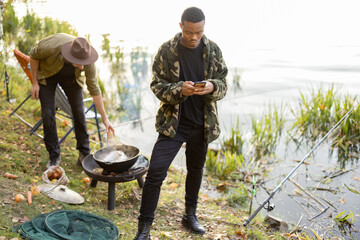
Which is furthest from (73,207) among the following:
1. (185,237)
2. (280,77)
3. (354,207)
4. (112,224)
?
(280,77)

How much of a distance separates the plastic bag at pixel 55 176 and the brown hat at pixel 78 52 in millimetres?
1281

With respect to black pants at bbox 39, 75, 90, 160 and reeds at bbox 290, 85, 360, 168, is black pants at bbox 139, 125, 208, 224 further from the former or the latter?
reeds at bbox 290, 85, 360, 168

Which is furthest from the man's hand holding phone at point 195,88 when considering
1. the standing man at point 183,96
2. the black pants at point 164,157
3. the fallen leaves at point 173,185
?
the fallen leaves at point 173,185

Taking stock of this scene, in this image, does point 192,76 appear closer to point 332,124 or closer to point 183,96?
point 183,96

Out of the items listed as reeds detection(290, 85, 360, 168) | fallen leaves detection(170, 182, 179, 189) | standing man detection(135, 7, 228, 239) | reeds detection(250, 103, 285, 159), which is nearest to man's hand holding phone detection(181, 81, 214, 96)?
standing man detection(135, 7, 228, 239)

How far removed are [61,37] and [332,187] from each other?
3.84 metres

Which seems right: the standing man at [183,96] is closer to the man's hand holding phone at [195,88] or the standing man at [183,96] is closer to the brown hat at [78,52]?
the man's hand holding phone at [195,88]

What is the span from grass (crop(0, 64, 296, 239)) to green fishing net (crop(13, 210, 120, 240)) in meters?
0.12

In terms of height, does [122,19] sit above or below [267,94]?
above

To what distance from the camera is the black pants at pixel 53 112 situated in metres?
4.34

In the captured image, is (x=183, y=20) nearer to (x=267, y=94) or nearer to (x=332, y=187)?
(x=332, y=187)

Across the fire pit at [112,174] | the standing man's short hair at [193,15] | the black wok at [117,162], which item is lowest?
the fire pit at [112,174]

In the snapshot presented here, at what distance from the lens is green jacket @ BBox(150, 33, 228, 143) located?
306 cm

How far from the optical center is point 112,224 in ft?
11.3
